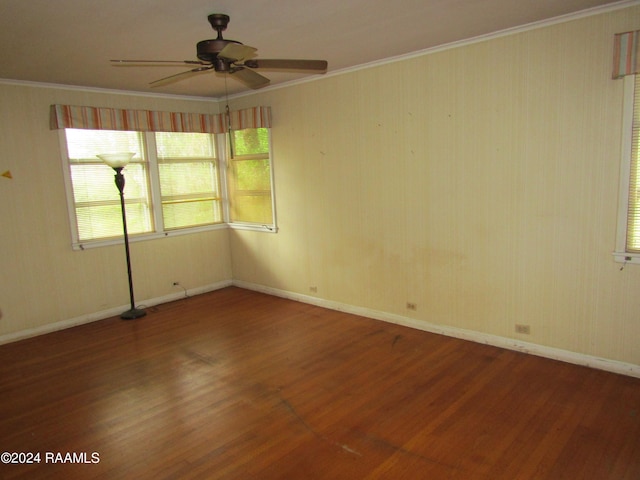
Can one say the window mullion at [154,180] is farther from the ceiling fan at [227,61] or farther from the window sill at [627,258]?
the window sill at [627,258]

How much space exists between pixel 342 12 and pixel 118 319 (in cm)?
407

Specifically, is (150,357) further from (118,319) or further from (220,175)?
(220,175)

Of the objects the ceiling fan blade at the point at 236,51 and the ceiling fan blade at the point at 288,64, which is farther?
the ceiling fan blade at the point at 288,64

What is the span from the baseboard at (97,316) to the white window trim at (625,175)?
471 centimetres

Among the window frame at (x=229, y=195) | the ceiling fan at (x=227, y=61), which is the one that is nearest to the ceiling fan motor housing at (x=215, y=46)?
the ceiling fan at (x=227, y=61)

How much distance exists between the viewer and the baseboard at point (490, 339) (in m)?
3.26

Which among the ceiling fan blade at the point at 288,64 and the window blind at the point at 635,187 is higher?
the ceiling fan blade at the point at 288,64

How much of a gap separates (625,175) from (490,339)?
1.65 meters

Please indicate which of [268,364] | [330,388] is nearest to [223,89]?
[268,364]

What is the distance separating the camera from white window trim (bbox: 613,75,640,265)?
298 cm

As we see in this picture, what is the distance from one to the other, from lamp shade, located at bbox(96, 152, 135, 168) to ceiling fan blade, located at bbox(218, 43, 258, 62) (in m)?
2.76

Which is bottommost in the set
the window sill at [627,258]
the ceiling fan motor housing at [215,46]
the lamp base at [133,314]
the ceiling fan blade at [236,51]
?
the lamp base at [133,314]

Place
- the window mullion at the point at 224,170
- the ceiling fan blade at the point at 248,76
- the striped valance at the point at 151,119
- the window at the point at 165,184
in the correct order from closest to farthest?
the ceiling fan blade at the point at 248,76, the striped valance at the point at 151,119, the window at the point at 165,184, the window mullion at the point at 224,170

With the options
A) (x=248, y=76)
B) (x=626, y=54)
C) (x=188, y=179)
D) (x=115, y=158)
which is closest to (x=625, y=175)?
(x=626, y=54)
